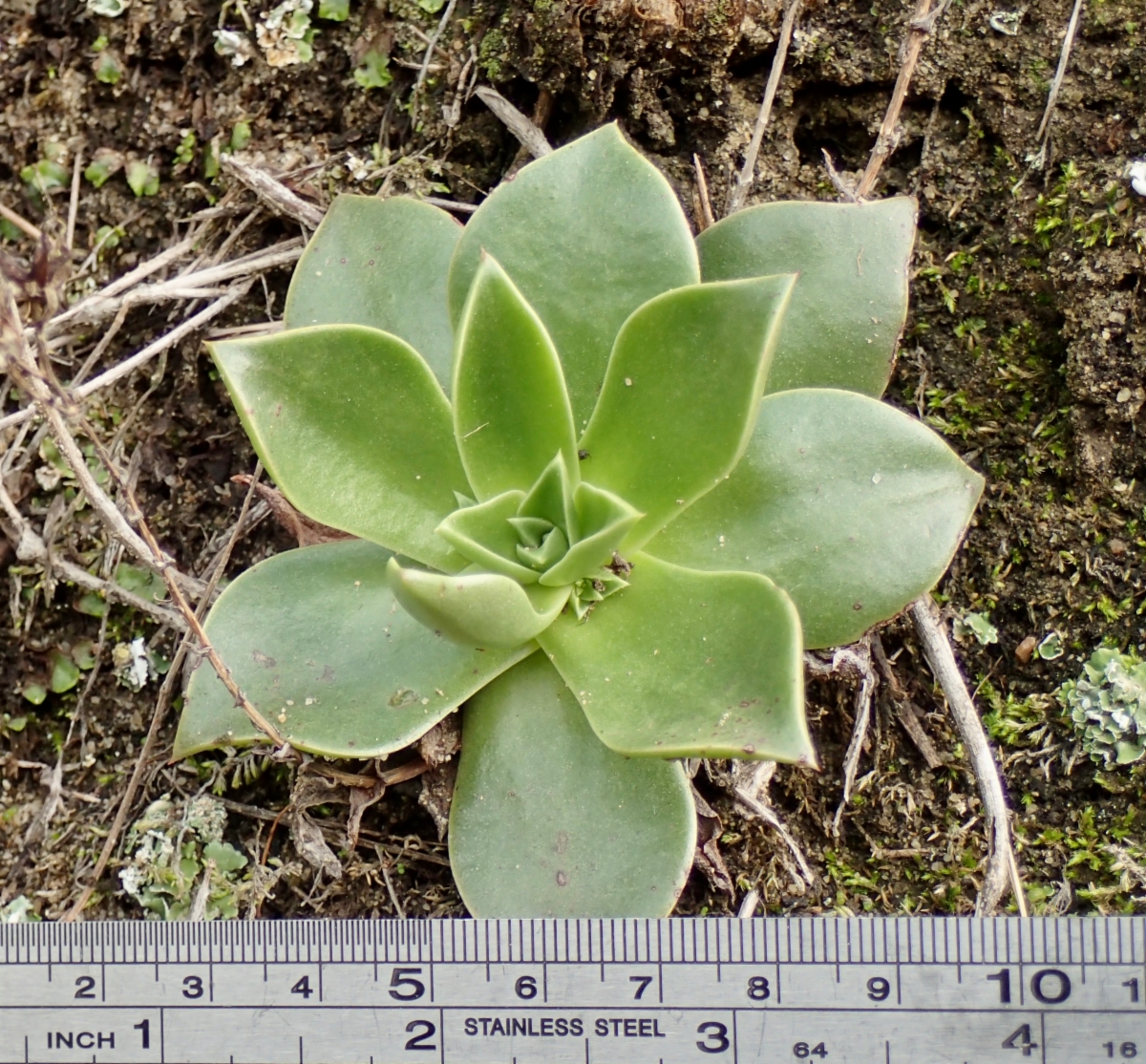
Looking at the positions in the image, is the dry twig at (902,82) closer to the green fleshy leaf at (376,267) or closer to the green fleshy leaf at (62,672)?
the green fleshy leaf at (376,267)

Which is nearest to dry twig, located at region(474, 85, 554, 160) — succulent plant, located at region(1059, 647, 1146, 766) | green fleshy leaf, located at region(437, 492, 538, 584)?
green fleshy leaf, located at region(437, 492, 538, 584)

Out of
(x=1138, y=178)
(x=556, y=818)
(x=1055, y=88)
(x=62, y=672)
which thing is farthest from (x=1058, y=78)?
(x=62, y=672)

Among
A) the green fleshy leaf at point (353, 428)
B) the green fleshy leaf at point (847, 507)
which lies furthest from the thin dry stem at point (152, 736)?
the green fleshy leaf at point (847, 507)

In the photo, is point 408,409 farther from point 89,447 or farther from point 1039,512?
point 1039,512

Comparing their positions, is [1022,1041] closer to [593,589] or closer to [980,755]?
[980,755]

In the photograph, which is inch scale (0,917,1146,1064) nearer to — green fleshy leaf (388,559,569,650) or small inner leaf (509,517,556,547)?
green fleshy leaf (388,559,569,650)

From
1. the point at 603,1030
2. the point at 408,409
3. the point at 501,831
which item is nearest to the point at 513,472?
the point at 408,409
